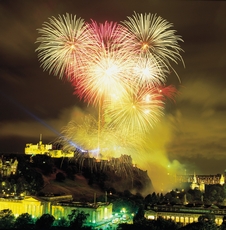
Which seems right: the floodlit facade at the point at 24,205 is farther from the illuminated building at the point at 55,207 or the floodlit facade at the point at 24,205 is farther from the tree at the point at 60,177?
the tree at the point at 60,177

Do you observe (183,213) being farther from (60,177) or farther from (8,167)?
(8,167)

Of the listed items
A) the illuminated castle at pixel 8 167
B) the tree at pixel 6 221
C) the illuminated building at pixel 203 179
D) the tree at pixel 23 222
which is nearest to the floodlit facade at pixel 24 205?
the tree at pixel 6 221

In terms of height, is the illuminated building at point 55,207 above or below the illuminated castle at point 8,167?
below

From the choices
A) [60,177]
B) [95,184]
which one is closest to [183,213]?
[60,177]

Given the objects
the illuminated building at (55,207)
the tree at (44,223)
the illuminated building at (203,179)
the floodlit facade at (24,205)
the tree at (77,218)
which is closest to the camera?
the tree at (44,223)

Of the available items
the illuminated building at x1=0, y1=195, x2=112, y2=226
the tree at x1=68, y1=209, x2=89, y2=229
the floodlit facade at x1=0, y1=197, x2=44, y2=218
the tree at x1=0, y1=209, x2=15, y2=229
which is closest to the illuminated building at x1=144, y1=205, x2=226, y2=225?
the illuminated building at x1=0, y1=195, x2=112, y2=226

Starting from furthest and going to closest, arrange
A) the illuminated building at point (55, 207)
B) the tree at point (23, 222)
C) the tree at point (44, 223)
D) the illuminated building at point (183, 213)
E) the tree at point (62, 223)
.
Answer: the illuminated building at point (55, 207)
the illuminated building at point (183, 213)
the tree at point (62, 223)
the tree at point (23, 222)
the tree at point (44, 223)
